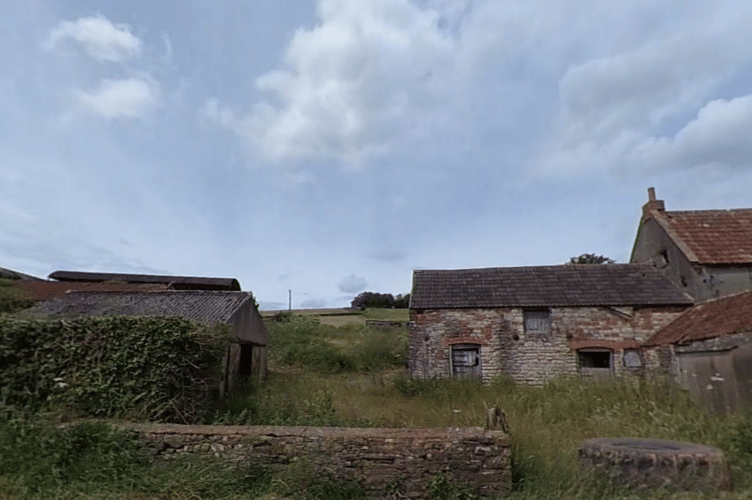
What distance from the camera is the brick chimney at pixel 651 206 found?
16.9m

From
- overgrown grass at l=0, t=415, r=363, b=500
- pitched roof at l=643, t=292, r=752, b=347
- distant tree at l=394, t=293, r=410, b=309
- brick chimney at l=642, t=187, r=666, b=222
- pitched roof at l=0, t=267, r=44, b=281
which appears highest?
brick chimney at l=642, t=187, r=666, b=222

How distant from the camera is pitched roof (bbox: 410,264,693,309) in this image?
15.1 metres

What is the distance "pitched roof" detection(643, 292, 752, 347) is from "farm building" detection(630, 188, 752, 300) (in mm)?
979

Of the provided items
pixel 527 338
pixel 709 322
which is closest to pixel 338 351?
pixel 527 338

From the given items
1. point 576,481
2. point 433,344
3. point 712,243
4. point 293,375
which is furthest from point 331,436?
point 712,243

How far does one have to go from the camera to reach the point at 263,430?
17.5 ft

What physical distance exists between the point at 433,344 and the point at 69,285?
16.0 meters

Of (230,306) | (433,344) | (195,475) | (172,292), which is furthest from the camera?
(433,344)

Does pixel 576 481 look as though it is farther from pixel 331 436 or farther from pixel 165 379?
pixel 165 379

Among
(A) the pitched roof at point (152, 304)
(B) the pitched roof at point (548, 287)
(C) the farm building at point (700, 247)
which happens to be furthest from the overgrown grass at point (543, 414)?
(C) the farm building at point (700, 247)

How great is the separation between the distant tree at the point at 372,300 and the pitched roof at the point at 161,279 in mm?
18854

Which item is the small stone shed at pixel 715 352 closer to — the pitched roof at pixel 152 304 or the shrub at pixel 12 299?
the pitched roof at pixel 152 304

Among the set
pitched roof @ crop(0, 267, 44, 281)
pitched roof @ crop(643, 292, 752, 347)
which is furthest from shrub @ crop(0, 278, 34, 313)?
pitched roof @ crop(643, 292, 752, 347)

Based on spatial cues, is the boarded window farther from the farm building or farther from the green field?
the farm building
